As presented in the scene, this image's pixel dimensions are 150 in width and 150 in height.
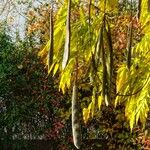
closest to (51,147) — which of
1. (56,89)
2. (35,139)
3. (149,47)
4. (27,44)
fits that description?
(35,139)

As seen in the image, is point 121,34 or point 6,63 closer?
point 121,34

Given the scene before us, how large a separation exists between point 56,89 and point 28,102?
21.6 inches

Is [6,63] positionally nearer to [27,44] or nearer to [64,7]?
[27,44]

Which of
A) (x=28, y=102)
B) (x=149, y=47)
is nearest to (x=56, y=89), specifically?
(x=28, y=102)

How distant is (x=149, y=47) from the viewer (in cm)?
406

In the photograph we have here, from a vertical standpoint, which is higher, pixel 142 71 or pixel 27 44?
pixel 27 44

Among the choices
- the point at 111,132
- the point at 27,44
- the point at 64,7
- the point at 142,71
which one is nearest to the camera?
the point at 64,7

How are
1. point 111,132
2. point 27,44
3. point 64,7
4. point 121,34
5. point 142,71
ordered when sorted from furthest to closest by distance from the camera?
point 27,44 → point 111,132 → point 121,34 → point 142,71 → point 64,7

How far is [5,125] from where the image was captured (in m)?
10.5

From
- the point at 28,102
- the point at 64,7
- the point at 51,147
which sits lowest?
the point at 51,147

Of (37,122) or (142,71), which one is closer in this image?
(142,71)

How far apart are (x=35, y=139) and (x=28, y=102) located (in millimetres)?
677

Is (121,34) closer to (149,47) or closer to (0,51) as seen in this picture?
(0,51)

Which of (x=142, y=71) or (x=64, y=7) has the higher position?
(x=64, y=7)
